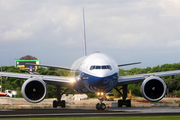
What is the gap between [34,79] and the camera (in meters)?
27.7

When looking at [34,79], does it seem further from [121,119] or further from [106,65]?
[121,119]

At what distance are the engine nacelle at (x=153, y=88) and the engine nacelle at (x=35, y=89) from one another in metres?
8.89

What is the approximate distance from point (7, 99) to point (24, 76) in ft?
85.9

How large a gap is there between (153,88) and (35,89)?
1040cm

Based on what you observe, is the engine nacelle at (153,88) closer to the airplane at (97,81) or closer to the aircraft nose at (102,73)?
the airplane at (97,81)

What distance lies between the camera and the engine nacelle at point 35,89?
27506 mm

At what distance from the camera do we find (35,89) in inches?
1094

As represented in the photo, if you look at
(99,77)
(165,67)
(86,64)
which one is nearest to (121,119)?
(99,77)

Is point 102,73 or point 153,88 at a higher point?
point 102,73

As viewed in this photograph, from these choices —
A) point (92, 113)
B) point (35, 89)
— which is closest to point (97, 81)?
point (92, 113)

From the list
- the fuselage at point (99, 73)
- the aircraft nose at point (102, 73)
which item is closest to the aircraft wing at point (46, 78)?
the fuselage at point (99, 73)

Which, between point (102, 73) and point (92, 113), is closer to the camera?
point (92, 113)

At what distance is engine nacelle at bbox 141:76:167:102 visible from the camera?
2788cm

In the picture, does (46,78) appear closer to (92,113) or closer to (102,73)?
(102,73)
